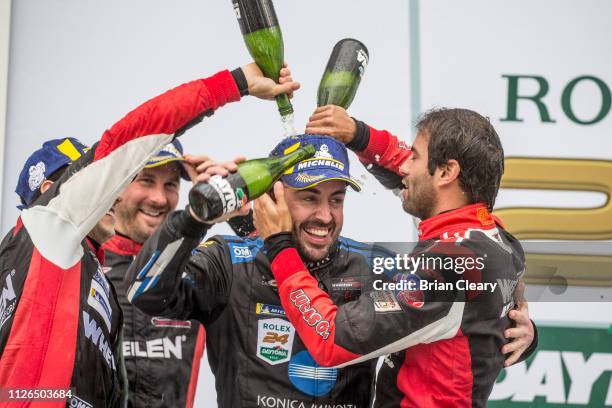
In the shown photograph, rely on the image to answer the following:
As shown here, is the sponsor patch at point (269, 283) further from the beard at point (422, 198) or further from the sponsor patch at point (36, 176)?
the sponsor patch at point (36, 176)

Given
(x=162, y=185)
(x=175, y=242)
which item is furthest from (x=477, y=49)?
(x=175, y=242)

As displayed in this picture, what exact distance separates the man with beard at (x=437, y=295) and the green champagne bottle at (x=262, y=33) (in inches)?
11.6

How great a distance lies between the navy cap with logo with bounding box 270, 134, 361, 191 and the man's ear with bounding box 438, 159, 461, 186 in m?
0.21

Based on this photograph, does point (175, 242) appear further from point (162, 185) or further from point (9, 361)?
point (162, 185)

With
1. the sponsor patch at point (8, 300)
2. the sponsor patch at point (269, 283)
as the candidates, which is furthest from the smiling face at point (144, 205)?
the sponsor patch at point (8, 300)

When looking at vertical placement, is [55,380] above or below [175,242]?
below

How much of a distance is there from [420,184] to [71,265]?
80cm

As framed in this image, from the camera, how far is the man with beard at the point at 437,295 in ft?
5.67

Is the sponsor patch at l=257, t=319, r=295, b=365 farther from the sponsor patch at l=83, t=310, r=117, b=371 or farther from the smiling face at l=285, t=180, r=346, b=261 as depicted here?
the sponsor patch at l=83, t=310, r=117, b=371

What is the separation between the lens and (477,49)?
284cm

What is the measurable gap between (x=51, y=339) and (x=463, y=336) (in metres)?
0.84

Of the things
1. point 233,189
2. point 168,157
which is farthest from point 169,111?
point 168,157

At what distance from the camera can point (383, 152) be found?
7.45 feet

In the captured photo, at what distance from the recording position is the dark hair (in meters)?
1.89
